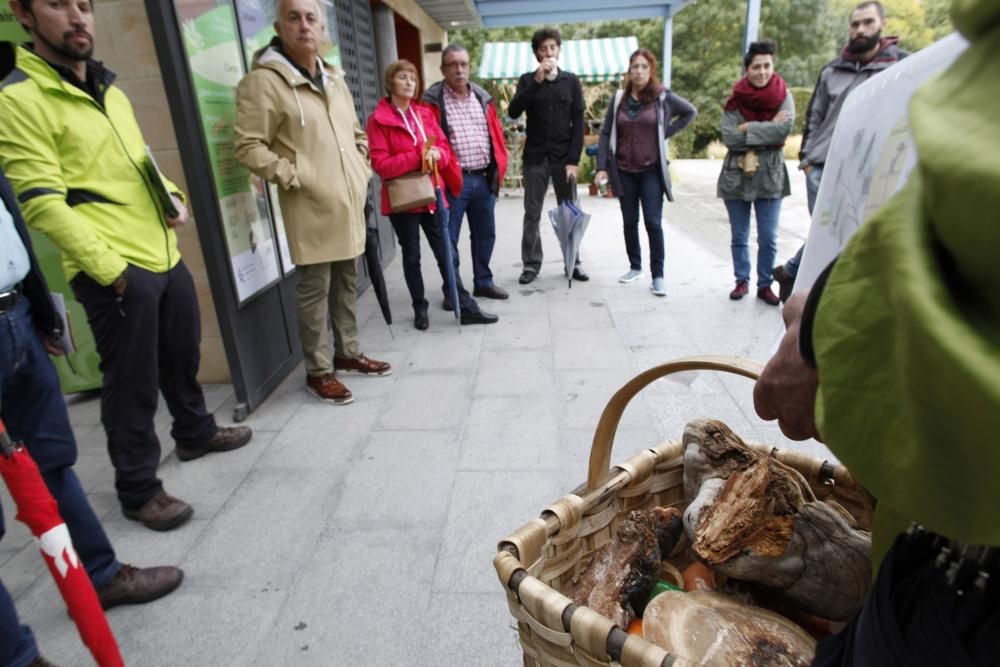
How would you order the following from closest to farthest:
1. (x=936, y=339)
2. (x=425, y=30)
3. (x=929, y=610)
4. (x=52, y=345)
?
(x=936, y=339) → (x=929, y=610) → (x=52, y=345) → (x=425, y=30)

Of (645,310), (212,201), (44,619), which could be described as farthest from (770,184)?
(44,619)

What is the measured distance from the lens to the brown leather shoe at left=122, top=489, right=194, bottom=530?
7.99ft

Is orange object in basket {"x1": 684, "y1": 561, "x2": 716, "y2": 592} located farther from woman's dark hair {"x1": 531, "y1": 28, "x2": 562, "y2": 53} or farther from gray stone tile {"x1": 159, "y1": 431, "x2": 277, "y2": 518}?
woman's dark hair {"x1": 531, "y1": 28, "x2": 562, "y2": 53}

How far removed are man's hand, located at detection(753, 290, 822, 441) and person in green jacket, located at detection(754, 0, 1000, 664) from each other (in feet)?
0.47

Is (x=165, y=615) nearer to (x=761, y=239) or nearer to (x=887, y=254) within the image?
(x=887, y=254)

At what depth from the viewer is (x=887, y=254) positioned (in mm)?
478

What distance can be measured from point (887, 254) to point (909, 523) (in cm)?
34

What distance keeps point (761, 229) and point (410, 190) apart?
2663 millimetres

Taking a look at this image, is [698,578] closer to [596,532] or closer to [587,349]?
[596,532]

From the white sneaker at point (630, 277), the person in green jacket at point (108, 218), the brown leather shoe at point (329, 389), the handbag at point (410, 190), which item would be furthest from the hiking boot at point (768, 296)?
the person in green jacket at point (108, 218)


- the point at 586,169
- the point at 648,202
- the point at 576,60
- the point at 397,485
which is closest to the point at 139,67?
the point at 397,485

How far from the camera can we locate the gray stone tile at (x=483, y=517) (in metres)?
2.12

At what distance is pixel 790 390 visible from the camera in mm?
737

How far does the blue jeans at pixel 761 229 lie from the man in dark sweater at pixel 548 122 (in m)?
1.38
